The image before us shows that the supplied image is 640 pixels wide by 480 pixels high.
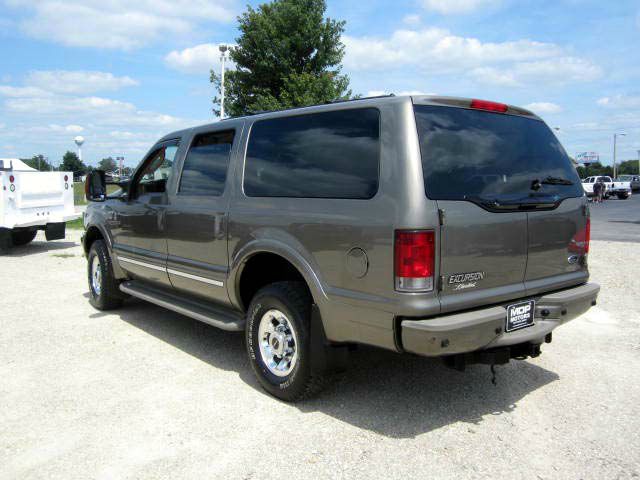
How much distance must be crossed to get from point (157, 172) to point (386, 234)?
10.3 ft

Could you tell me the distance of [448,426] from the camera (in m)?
3.52

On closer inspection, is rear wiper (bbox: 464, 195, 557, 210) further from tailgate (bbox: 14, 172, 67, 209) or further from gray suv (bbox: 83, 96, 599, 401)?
tailgate (bbox: 14, 172, 67, 209)

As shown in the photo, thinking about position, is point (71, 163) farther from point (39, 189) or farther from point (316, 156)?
point (316, 156)

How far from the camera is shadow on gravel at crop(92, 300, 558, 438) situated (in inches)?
144

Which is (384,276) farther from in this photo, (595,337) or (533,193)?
(595,337)

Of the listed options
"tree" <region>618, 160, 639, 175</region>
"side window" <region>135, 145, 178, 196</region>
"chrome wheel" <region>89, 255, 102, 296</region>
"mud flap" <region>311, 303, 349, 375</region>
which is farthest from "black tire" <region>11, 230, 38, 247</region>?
"tree" <region>618, 160, 639, 175</region>

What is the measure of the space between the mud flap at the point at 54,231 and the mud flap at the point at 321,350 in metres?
9.93

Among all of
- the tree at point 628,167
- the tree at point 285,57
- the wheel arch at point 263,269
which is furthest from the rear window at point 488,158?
the tree at point 628,167

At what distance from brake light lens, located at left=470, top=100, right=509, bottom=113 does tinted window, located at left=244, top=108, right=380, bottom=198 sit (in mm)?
734

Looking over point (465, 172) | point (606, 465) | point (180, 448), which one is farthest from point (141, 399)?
point (606, 465)

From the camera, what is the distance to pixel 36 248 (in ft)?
40.8

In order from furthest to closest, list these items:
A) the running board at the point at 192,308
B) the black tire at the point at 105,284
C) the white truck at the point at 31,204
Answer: the white truck at the point at 31,204 → the black tire at the point at 105,284 → the running board at the point at 192,308

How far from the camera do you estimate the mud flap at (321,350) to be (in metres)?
3.61

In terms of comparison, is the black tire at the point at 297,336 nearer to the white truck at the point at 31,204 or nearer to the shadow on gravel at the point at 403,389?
the shadow on gravel at the point at 403,389
